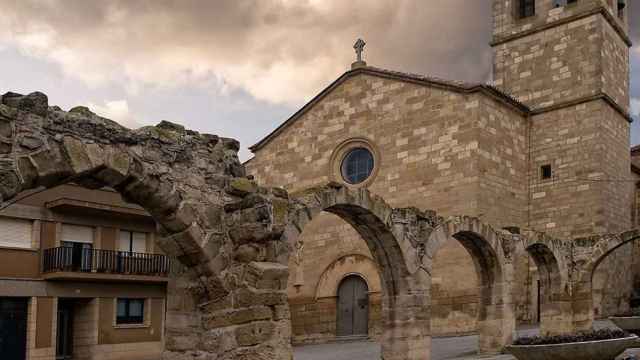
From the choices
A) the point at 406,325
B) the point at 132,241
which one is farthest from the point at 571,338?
the point at 132,241

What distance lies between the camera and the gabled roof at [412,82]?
19.2 m

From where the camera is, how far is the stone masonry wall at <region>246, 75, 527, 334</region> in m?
18.4

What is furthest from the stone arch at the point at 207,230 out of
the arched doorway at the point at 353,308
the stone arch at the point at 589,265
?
the arched doorway at the point at 353,308

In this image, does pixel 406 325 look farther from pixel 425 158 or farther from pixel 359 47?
pixel 359 47

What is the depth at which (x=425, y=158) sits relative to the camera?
19.6 metres

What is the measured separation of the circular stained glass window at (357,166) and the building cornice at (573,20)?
19.3 ft

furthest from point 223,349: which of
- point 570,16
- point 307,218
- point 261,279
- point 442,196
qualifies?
point 570,16

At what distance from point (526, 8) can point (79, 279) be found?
52.1ft

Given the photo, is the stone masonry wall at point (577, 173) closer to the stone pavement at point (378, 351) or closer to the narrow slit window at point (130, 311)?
the stone pavement at point (378, 351)

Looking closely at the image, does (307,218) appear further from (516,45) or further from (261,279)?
(516,45)

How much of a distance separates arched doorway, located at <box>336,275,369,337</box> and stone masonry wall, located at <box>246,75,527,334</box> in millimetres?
954

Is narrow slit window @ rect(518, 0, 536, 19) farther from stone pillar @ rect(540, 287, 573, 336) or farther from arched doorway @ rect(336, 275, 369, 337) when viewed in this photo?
arched doorway @ rect(336, 275, 369, 337)

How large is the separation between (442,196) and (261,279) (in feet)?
39.9

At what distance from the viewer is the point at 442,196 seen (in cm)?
1905
